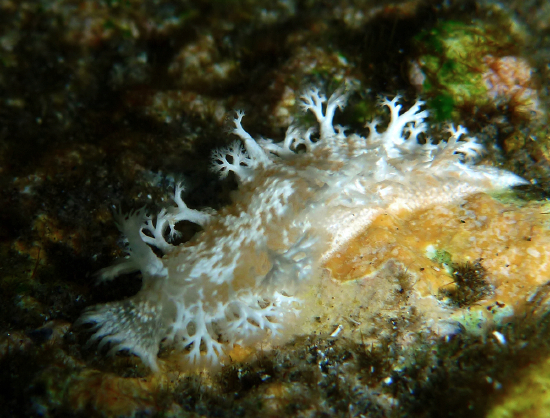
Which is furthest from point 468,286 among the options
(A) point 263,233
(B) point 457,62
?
(B) point 457,62

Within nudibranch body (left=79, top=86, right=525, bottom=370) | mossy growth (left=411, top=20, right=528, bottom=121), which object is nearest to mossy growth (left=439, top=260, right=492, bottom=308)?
nudibranch body (left=79, top=86, right=525, bottom=370)

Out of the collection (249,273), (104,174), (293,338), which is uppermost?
(104,174)

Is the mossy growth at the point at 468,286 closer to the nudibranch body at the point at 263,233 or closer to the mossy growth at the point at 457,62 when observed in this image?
the nudibranch body at the point at 263,233

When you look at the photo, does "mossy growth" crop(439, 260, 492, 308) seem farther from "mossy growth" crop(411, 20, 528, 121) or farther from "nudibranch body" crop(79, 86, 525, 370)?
"mossy growth" crop(411, 20, 528, 121)

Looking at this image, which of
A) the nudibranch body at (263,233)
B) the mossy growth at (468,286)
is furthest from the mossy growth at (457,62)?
the mossy growth at (468,286)

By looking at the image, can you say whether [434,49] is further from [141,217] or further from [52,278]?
[52,278]

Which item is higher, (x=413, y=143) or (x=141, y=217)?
(x=141, y=217)

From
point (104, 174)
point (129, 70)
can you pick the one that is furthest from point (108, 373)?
point (129, 70)
